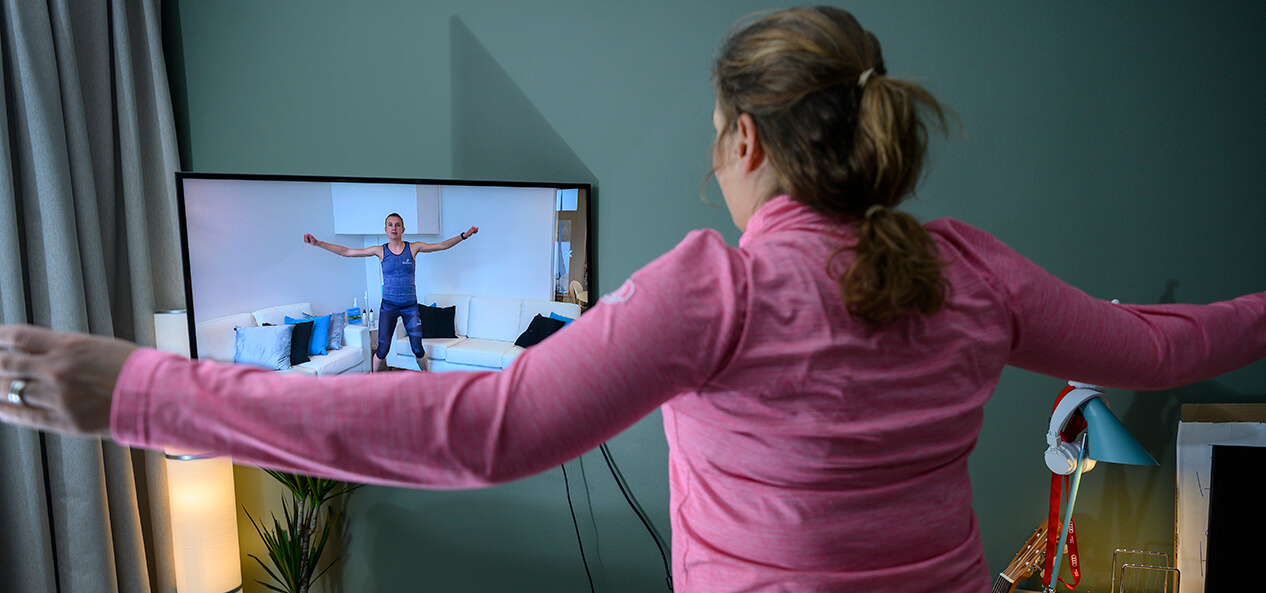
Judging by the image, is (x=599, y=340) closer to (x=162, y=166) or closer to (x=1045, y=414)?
(x=1045, y=414)

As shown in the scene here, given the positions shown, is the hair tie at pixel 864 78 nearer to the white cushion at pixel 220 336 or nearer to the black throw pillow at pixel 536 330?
the black throw pillow at pixel 536 330

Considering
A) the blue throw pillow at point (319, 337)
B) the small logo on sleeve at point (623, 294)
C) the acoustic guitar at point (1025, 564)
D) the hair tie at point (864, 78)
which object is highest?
the hair tie at point (864, 78)

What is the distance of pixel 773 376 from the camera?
601 mm

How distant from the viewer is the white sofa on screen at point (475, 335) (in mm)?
1869

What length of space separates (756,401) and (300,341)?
5.11ft

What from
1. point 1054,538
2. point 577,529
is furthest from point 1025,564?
point 577,529

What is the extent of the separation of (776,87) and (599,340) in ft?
0.94

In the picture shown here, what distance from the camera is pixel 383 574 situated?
2.29 meters

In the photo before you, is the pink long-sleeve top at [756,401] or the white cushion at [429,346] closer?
the pink long-sleeve top at [756,401]

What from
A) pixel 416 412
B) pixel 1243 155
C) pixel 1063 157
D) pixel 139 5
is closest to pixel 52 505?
pixel 139 5

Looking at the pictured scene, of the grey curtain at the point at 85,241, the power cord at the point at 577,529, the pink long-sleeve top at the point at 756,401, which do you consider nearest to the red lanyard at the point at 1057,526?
the pink long-sleeve top at the point at 756,401

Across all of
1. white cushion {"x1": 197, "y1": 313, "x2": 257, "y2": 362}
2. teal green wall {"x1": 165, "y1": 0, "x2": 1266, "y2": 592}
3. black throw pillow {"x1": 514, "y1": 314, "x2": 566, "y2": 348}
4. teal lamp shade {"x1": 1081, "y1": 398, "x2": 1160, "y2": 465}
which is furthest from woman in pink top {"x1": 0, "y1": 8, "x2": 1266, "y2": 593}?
white cushion {"x1": 197, "y1": 313, "x2": 257, "y2": 362}

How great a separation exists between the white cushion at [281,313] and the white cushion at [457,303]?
0.29m

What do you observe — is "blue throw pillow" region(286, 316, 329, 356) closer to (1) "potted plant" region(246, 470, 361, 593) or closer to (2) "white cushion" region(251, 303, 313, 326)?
(2) "white cushion" region(251, 303, 313, 326)
